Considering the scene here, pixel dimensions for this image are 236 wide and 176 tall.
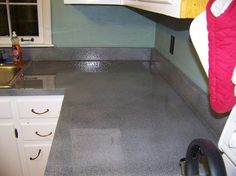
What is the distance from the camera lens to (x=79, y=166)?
0.83 metres

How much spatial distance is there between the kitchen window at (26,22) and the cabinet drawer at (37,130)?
0.76 m

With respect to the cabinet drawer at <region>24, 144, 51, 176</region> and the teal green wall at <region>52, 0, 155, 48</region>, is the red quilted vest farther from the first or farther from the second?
the teal green wall at <region>52, 0, 155, 48</region>

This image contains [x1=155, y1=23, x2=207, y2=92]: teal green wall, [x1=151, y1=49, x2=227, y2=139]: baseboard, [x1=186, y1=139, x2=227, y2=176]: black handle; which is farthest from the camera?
[x1=155, y1=23, x2=207, y2=92]: teal green wall

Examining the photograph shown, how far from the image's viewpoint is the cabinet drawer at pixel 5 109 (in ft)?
5.10

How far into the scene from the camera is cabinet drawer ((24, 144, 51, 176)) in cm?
167

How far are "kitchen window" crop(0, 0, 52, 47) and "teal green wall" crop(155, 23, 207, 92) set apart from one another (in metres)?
0.93

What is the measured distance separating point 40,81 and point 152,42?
1.03 meters

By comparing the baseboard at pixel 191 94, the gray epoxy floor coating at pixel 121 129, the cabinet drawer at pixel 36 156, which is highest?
the baseboard at pixel 191 94

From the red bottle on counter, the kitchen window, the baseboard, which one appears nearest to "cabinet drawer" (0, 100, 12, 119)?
the red bottle on counter

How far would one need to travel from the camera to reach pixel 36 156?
5.53 ft

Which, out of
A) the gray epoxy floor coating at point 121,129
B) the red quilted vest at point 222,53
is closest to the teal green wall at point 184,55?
the gray epoxy floor coating at point 121,129

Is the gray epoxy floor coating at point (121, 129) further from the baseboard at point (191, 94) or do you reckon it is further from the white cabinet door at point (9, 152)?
the white cabinet door at point (9, 152)

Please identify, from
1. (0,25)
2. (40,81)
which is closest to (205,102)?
(40,81)

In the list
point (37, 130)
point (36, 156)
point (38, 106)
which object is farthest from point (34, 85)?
point (36, 156)
